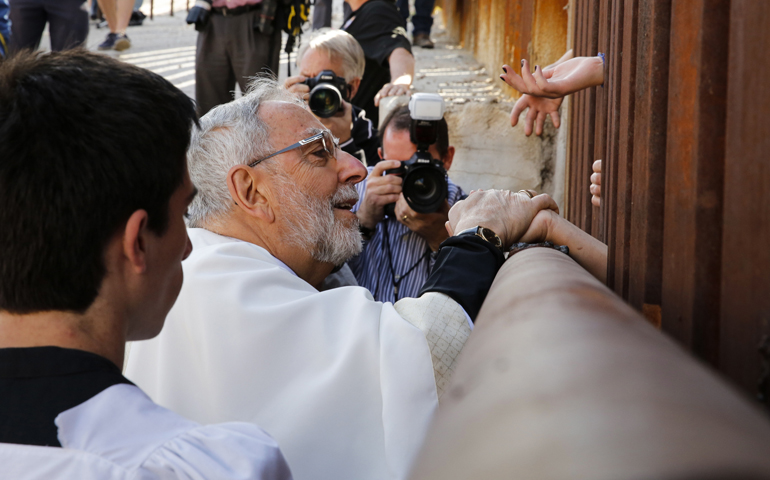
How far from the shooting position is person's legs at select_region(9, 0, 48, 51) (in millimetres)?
5426

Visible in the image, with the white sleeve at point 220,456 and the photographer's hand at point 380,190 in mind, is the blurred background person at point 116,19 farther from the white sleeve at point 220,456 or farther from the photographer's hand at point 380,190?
the white sleeve at point 220,456

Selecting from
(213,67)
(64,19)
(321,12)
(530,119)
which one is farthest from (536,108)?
(321,12)

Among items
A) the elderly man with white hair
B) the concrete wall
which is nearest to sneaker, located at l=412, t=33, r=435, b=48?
the concrete wall

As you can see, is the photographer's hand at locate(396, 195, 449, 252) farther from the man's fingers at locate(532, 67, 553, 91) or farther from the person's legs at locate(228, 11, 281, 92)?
the person's legs at locate(228, 11, 281, 92)

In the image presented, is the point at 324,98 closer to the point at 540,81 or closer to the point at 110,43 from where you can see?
the point at 540,81

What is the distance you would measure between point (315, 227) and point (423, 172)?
1.73ft

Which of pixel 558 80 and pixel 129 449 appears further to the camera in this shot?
pixel 558 80

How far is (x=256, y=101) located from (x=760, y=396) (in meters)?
1.86

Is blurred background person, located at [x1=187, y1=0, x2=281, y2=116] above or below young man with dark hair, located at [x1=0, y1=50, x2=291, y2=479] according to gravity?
above

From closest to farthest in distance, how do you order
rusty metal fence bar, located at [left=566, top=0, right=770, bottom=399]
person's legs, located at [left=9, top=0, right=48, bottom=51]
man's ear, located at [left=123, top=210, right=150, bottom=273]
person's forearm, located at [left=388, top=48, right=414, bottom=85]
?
rusty metal fence bar, located at [left=566, top=0, right=770, bottom=399] < man's ear, located at [left=123, top=210, right=150, bottom=273] < person's forearm, located at [left=388, top=48, right=414, bottom=85] < person's legs, located at [left=9, top=0, right=48, bottom=51]

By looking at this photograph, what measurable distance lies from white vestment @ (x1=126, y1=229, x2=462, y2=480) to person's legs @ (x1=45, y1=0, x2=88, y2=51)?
181 inches

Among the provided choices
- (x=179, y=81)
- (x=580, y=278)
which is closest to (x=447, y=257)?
(x=580, y=278)

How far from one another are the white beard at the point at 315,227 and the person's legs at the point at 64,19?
13.4 feet

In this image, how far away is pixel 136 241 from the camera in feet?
3.43
